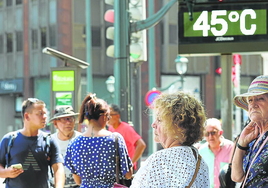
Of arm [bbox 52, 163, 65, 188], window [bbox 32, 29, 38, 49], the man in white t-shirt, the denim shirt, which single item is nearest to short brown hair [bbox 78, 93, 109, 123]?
arm [bbox 52, 163, 65, 188]

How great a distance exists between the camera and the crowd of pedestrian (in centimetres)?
286

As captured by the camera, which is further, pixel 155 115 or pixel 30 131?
pixel 30 131

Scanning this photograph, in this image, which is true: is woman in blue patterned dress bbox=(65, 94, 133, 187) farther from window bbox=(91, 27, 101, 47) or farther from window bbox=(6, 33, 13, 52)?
window bbox=(6, 33, 13, 52)

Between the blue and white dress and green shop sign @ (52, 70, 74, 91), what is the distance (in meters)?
5.56

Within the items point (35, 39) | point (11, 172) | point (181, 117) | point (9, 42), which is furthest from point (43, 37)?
point (181, 117)

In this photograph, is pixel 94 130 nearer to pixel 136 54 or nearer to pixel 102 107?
pixel 102 107

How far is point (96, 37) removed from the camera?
103ft

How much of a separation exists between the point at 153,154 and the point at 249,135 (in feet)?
3.63

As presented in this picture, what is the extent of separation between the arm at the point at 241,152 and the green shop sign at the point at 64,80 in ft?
22.1

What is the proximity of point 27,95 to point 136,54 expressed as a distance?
22.3 m

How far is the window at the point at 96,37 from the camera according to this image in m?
31.4

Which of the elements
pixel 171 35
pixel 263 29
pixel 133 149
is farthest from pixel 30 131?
pixel 171 35

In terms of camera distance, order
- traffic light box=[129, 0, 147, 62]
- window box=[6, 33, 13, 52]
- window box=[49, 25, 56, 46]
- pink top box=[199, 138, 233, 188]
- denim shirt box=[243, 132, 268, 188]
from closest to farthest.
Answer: denim shirt box=[243, 132, 268, 188] < pink top box=[199, 138, 233, 188] < traffic light box=[129, 0, 147, 62] < window box=[49, 25, 56, 46] < window box=[6, 33, 13, 52]

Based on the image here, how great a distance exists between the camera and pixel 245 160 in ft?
11.9
